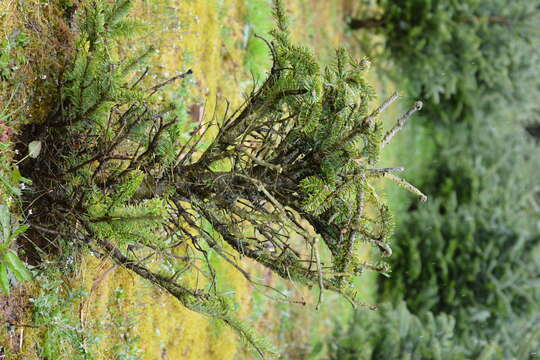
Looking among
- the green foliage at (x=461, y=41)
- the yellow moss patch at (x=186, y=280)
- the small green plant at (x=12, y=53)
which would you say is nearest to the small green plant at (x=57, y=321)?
the yellow moss patch at (x=186, y=280)

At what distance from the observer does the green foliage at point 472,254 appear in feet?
18.9

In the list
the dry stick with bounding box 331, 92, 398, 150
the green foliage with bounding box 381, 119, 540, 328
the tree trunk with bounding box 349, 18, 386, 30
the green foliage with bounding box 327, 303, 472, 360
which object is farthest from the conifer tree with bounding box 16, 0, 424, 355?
the tree trunk with bounding box 349, 18, 386, 30

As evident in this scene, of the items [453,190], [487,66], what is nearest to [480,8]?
[487,66]

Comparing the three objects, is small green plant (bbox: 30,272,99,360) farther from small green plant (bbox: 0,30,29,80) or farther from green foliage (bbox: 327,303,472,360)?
green foliage (bbox: 327,303,472,360)

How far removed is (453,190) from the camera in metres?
7.27

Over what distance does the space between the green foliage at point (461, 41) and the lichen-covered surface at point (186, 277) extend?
1.15 meters

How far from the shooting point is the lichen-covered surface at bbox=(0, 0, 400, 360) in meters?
2.63

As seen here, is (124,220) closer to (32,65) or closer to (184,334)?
(32,65)

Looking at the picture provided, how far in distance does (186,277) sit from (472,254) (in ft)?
10.9

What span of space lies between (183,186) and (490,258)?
4.38m

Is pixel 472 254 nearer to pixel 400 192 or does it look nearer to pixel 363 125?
pixel 400 192

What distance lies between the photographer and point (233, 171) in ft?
7.42

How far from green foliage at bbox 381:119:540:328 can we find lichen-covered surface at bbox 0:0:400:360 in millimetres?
1031

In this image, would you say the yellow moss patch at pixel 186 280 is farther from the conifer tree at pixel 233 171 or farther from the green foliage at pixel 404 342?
the green foliage at pixel 404 342
